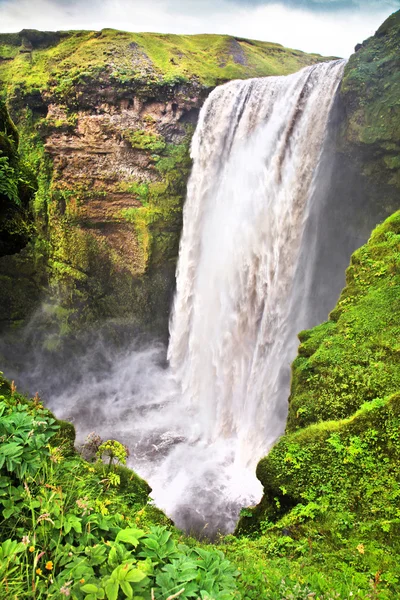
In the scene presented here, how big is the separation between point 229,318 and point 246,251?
2.11 meters

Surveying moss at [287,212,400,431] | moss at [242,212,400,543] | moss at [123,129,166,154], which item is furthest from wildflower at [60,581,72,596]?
moss at [123,129,166,154]

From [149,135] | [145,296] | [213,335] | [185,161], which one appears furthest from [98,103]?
[213,335]

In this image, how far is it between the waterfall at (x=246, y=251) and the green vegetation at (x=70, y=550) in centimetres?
764

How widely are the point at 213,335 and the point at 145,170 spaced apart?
7.08 metres

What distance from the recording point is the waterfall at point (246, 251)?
30.7 feet

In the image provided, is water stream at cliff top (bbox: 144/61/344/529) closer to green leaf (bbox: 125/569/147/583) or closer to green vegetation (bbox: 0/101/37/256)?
green vegetation (bbox: 0/101/37/256)

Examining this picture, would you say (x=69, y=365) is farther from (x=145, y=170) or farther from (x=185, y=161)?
(x=185, y=161)

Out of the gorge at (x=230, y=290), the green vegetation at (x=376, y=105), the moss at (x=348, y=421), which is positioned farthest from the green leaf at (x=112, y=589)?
the green vegetation at (x=376, y=105)

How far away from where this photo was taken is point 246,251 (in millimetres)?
10859

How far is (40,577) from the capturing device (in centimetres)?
145

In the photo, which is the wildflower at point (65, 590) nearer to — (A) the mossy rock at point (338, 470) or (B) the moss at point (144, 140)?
(A) the mossy rock at point (338, 470)

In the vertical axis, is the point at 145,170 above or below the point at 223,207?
above

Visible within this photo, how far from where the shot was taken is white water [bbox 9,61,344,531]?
29.7 ft

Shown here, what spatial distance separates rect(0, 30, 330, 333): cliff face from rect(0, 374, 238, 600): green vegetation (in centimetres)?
1283
